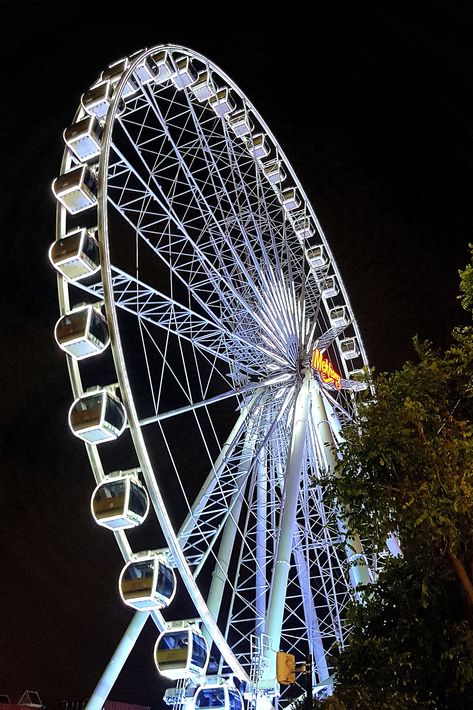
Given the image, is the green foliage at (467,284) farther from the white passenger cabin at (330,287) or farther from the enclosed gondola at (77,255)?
the white passenger cabin at (330,287)

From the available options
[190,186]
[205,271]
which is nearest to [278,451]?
[205,271]

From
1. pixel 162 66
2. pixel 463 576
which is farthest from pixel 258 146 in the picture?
pixel 463 576

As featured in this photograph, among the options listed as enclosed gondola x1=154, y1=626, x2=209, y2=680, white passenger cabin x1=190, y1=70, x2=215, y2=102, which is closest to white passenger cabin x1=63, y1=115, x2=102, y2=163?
white passenger cabin x1=190, y1=70, x2=215, y2=102

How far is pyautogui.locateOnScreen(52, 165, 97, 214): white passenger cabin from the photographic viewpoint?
13567 millimetres

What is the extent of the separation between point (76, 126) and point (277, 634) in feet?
33.7

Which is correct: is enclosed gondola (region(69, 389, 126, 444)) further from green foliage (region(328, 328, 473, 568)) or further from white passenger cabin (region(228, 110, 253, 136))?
white passenger cabin (region(228, 110, 253, 136))

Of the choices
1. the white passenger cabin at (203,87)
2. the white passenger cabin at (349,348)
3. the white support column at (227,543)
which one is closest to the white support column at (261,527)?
the white support column at (227,543)

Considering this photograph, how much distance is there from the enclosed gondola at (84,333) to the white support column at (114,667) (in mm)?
4435

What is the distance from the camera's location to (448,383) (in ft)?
33.9

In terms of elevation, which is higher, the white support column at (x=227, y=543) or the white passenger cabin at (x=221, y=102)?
the white passenger cabin at (x=221, y=102)

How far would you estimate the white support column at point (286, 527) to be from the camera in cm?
1270

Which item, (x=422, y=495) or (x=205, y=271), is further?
(x=205, y=271)

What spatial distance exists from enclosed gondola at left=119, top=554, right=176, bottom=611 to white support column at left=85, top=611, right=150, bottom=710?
787 millimetres

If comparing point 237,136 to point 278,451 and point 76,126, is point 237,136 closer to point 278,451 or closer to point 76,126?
point 76,126
